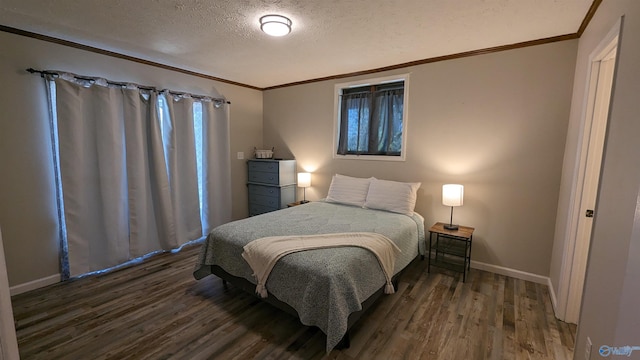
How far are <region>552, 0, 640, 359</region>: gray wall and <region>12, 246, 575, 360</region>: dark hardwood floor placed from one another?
63cm

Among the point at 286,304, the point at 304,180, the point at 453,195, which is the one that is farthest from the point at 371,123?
the point at 286,304

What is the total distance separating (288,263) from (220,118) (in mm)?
2855

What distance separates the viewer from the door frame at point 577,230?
192cm

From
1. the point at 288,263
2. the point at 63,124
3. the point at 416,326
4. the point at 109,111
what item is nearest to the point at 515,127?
the point at 416,326

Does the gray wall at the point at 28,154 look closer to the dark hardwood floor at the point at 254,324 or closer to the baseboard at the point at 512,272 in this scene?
the dark hardwood floor at the point at 254,324

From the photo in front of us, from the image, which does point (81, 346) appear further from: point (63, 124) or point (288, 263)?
point (63, 124)

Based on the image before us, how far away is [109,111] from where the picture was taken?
284cm

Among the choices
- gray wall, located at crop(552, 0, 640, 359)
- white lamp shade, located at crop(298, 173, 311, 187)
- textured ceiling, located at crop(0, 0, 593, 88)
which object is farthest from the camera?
white lamp shade, located at crop(298, 173, 311, 187)

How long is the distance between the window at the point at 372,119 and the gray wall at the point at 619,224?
1985 mm

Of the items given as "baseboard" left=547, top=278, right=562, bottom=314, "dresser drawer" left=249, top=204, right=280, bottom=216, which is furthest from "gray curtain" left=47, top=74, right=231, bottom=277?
"baseboard" left=547, top=278, right=562, bottom=314

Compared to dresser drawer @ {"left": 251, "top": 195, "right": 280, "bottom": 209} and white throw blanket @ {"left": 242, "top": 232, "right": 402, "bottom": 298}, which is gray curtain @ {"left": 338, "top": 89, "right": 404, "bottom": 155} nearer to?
dresser drawer @ {"left": 251, "top": 195, "right": 280, "bottom": 209}

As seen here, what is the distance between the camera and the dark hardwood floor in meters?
1.81

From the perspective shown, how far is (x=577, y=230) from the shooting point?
2016 mm

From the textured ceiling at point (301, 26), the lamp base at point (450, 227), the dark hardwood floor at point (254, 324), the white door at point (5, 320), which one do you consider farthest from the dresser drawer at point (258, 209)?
the white door at point (5, 320)
